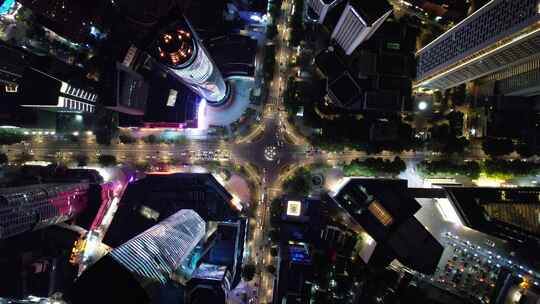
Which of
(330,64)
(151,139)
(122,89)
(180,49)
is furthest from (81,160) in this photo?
(330,64)

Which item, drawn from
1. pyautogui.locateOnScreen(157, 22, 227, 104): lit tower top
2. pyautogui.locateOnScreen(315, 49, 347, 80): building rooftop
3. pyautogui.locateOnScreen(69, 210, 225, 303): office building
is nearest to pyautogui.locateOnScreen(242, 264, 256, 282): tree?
pyautogui.locateOnScreen(69, 210, 225, 303): office building

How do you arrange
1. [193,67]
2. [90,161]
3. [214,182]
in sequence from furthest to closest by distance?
[90,161] < [214,182] < [193,67]

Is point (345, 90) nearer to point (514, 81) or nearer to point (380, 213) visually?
point (380, 213)

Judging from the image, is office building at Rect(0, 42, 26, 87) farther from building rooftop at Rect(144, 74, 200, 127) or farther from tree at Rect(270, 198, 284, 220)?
tree at Rect(270, 198, 284, 220)

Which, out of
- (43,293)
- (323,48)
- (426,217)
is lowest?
(43,293)

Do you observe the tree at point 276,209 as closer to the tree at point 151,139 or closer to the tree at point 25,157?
the tree at point 151,139

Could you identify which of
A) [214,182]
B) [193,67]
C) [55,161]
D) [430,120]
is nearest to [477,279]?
[430,120]

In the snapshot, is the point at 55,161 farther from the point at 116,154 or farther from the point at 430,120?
the point at 430,120
